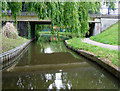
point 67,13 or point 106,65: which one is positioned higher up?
point 67,13

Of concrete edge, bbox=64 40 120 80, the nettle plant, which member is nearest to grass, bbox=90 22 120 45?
A: concrete edge, bbox=64 40 120 80

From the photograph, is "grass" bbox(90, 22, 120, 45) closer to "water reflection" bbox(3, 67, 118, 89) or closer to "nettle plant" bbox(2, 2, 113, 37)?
"water reflection" bbox(3, 67, 118, 89)

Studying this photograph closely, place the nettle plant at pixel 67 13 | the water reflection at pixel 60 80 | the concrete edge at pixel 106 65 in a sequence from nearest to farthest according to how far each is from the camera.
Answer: the nettle plant at pixel 67 13 → the water reflection at pixel 60 80 → the concrete edge at pixel 106 65

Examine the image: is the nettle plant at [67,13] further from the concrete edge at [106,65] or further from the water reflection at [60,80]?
the concrete edge at [106,65]

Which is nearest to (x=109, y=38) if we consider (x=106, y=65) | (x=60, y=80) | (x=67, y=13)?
(x=106, y=65)

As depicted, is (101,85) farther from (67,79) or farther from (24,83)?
(24,83)

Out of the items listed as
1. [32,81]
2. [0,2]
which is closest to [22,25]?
[32,81]

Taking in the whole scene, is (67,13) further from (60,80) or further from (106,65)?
(106,65)

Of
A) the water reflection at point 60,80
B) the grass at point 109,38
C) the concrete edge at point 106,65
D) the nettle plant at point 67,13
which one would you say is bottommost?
the water reflection at point 60,80

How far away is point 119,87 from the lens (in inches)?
168

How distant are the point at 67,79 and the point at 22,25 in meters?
16.3

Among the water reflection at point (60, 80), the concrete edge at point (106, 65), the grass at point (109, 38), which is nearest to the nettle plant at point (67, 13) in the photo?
the water reflection at point (60, 80)

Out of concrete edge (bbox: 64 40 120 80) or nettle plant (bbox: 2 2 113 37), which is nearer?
nettle plant (bbox: 2 2 113 37)

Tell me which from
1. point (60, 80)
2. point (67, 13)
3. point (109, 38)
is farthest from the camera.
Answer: point (109, 38)
